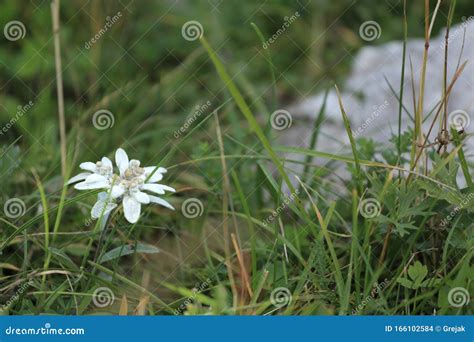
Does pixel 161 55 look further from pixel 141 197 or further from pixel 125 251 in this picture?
pixel 141 197

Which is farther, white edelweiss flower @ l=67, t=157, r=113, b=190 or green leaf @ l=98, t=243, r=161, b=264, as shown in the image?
green leaf @ l=98, t=243, r=161, b=264

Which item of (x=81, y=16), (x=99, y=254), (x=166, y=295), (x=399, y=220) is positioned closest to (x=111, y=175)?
(x=99, y=254)

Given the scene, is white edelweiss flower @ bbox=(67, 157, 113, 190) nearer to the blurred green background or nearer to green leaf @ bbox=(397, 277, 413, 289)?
green leaf @ bbox=(397, 277, 413, 289)

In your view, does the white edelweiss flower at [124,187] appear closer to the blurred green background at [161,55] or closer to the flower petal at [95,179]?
the flower petal at [95,179]

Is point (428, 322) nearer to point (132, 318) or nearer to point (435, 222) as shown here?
point (435, 222)

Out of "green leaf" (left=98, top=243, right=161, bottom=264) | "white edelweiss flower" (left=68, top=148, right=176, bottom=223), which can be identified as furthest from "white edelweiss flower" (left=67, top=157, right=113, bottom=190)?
"green leaf" (left=98, top=243, right=161, bottom=264)

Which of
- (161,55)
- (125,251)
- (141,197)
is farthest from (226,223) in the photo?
(161,55)

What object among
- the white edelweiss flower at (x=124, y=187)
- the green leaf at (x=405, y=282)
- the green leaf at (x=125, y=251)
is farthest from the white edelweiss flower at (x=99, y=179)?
the green leaf at (x=405, y=282)

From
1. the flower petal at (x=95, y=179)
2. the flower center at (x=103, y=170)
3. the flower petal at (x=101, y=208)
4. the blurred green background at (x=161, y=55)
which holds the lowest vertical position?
the flower petal at (x=101, y=208)
